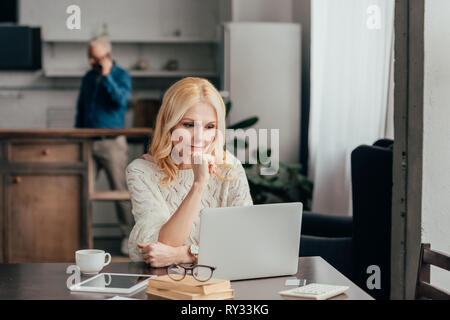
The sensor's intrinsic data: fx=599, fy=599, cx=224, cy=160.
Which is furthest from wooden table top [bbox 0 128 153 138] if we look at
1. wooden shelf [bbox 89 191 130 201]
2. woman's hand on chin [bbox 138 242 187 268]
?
woman's hand on chin [bbox 138 242 187 268]

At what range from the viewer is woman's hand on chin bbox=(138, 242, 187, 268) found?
1576 millimetres

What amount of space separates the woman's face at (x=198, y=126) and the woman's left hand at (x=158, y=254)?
342mm

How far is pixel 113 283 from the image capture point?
138cm

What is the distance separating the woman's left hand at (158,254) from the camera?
1.58 meters

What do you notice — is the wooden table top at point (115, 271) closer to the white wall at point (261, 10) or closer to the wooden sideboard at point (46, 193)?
the wooden sideboard at point (46, 193)

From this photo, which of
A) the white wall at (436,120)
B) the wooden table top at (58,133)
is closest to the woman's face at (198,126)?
the white wall at (436,120)

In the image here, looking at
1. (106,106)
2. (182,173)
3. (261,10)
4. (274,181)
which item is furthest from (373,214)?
(261,10)

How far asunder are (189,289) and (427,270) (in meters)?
0.62

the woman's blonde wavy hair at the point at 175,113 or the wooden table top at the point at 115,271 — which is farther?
the woman's blonde wavy hair at the point at 175,113

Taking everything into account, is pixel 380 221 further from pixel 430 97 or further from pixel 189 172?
pixel 189 172

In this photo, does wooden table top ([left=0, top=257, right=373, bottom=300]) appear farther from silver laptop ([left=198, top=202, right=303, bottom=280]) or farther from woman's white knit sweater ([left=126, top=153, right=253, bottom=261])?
woman's white knit sweater ([left=126, top=153, right=253, bottom=261])

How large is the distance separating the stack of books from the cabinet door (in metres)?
2.49

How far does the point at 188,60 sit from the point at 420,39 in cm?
387
